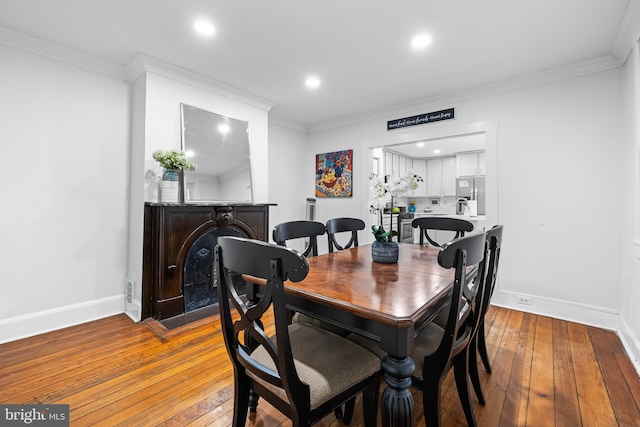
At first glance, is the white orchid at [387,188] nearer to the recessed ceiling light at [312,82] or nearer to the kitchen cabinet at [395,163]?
the recessed ceiling light at [312,82]

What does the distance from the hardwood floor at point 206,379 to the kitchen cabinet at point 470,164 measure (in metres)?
4.45

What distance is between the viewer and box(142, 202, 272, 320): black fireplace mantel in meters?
2.64

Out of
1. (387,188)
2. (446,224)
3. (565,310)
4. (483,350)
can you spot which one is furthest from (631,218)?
(387,188)

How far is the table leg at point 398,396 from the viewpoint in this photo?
3.18 feet

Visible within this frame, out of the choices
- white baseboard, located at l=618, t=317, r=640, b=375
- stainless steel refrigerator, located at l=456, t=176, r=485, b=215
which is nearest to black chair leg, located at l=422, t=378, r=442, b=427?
white baseboard, located at l=618, t=317, r=640, b=375

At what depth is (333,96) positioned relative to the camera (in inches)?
141

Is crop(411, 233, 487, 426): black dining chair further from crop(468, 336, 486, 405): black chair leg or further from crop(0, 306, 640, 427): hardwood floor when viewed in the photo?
crop(0, 306, 640, 427): hardwood floor

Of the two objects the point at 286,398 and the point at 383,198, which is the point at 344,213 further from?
the point at 286,398

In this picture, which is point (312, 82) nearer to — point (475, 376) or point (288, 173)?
point (288, 173)

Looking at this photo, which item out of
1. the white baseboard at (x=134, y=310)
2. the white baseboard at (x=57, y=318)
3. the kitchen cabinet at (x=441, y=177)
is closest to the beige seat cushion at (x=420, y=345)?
the white baseboard at (x=134, y=310)

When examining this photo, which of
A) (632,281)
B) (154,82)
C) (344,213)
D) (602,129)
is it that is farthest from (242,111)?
(632,281)

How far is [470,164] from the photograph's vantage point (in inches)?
255

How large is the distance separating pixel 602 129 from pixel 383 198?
246 centimetres

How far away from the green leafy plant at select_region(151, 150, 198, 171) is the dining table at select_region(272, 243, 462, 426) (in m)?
1.83
